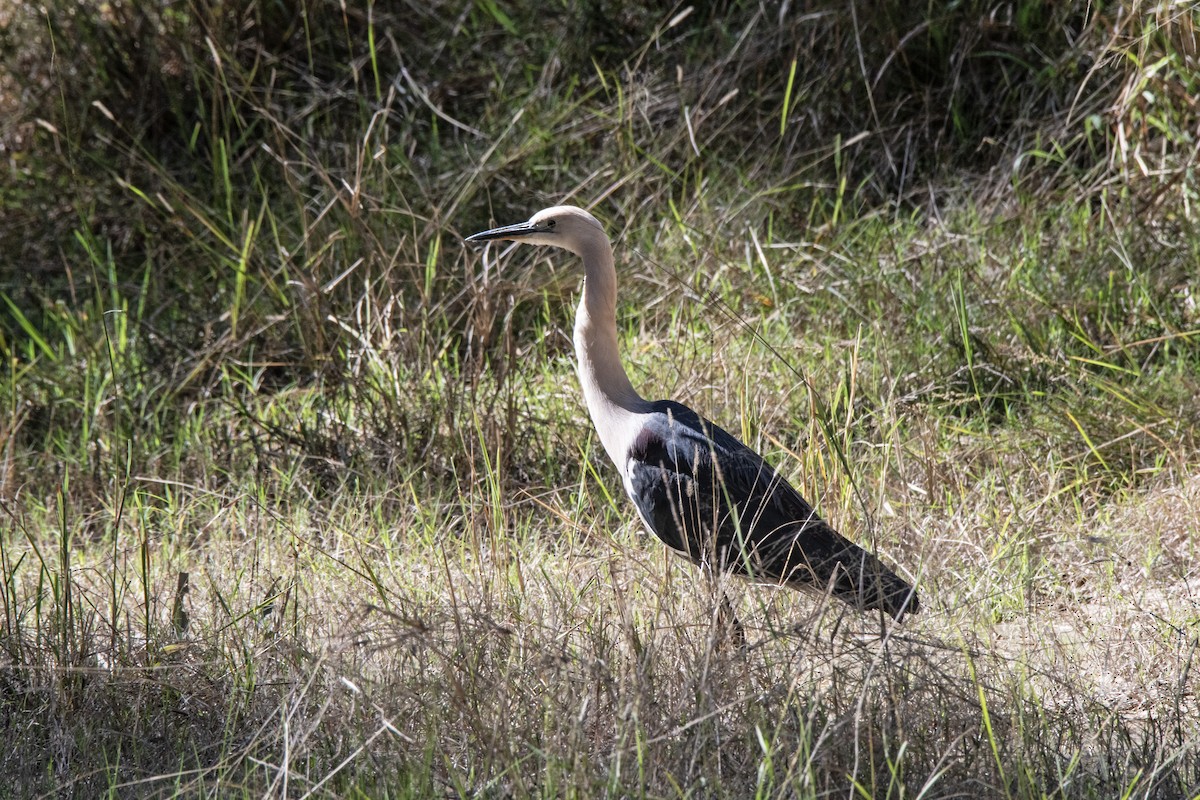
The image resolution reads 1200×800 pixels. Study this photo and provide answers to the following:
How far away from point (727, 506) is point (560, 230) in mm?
859

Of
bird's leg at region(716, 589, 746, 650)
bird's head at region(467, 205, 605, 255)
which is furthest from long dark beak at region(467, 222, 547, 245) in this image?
bird's leg at region(716, 589, 746, 650)

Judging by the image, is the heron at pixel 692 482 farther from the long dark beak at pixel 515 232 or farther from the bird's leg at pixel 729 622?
the bird's leg at pixel 729 622

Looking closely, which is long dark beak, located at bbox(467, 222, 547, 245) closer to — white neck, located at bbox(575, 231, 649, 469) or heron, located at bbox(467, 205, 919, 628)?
heron, located at bbox(467, 205, 919, 628)

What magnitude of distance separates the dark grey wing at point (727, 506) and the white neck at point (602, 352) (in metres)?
0.09

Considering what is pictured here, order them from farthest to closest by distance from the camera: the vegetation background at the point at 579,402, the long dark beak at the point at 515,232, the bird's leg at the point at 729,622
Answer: the long dark beak at the point at 515,232 < the bird's leg at the point at 729,622 < the vegetation background at the point at 579,402

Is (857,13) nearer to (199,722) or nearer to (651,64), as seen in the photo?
(651,64)

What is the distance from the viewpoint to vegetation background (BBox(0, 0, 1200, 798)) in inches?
98.7

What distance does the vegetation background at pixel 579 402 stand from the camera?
8.22 feet

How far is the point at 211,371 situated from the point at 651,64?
262 centimetres

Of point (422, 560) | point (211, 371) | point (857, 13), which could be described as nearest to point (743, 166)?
point (857, 13)

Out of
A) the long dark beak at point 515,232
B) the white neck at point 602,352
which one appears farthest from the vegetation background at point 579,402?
the long dark beak at point 515,232

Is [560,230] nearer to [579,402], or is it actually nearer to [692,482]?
[692,482]

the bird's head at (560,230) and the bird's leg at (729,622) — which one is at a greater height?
the bird's head at (560,230)

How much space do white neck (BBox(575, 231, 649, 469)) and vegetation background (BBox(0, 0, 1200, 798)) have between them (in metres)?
0.29
